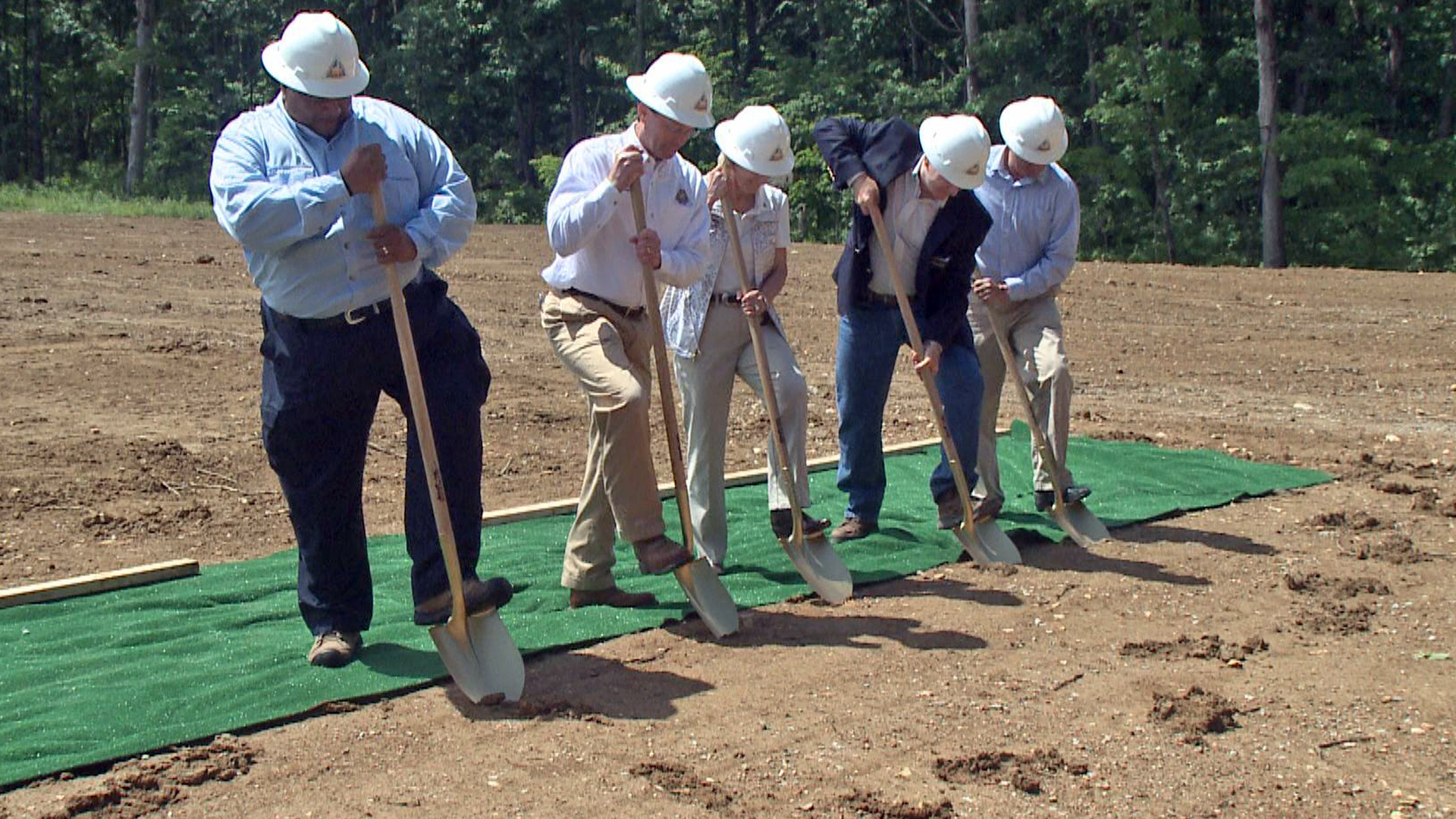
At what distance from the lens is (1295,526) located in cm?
802

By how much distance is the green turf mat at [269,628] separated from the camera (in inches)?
194

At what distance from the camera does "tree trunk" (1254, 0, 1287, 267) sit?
27422 mm

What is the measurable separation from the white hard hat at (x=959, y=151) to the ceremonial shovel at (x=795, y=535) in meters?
0.92

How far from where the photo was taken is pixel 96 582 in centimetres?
642

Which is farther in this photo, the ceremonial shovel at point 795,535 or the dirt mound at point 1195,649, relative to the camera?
the ceremonial shovel at point 795,535

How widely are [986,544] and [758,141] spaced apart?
2162mm

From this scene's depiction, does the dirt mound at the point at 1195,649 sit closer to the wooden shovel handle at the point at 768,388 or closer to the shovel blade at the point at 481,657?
the wooden shovel handle at the point at 768,388

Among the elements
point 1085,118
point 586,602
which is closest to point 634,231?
point 586,602

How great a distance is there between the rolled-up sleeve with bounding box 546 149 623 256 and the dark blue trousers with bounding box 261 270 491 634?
469mm

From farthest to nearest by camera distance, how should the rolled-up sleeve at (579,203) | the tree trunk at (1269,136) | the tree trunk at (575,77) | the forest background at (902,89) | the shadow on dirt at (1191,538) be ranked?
the tree trunk at (575,77)
the forest background at (902,89)
the tree trunk at (1269,136)
the shadow on dirt at (1191,538)
the rolled-up sleeve at (579,203)

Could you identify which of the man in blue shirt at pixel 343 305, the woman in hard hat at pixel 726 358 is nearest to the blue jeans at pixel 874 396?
the woman in hard hat at pixel 726 358

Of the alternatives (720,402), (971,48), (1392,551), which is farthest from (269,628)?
(971,48)

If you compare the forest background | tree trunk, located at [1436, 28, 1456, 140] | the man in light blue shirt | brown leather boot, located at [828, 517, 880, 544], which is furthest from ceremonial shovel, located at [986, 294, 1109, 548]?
tree trunk, located at [1436, 28, 1456, 140]

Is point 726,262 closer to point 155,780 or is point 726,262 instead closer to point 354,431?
point 354,431
